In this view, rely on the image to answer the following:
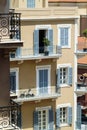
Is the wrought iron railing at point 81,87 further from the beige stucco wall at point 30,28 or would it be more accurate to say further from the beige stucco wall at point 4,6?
the beige stucco wall at point 4,6

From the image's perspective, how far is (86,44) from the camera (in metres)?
39.0

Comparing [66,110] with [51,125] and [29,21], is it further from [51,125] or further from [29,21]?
[29,21]

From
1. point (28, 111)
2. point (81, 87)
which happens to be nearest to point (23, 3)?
point (81, 87)

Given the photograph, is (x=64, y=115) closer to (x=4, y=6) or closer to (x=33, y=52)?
(x=33, y=52)

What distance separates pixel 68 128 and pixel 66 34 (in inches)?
228

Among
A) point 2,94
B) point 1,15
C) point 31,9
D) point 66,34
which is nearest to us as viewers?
point 1,15

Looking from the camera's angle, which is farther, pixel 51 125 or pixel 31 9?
pixel 51 125

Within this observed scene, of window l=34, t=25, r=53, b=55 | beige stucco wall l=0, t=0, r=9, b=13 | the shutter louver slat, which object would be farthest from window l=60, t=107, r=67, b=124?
beige stucco wall l=0, t=0, r=9, b=13

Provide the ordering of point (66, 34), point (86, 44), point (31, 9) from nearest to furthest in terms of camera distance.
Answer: point (31, 9)
point (66, 34)
point (86, 44)

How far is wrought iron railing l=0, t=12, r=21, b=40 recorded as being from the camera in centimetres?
1155

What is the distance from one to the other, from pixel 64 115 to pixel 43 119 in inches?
63.9

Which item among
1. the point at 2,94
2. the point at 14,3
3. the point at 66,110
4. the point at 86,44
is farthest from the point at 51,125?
the point at 2,94

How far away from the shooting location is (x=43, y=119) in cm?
2933

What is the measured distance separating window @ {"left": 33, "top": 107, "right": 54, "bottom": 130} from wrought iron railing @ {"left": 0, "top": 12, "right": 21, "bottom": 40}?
56.2 feet
